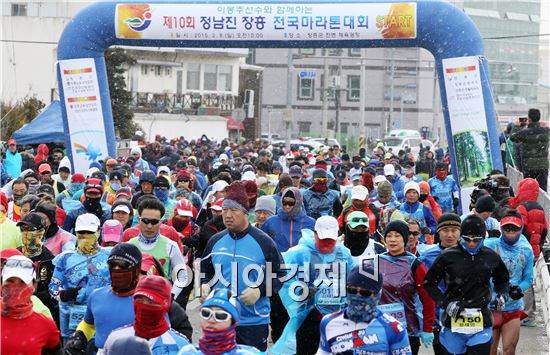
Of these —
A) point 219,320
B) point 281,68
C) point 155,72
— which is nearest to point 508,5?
point 281,68

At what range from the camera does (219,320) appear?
525cm

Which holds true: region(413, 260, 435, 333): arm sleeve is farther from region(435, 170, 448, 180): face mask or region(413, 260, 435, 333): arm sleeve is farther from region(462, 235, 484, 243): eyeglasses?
region(435, 170, 448, 180): face mask

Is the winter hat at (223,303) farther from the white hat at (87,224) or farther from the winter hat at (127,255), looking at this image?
the white hat at (87,224)

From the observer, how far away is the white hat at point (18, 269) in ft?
20.7

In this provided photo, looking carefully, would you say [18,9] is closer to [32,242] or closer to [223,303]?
[32,242]

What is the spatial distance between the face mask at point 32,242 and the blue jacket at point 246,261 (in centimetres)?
151

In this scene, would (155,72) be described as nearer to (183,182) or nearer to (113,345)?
(183,182)

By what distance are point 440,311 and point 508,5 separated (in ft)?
370

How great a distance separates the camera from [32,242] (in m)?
9.02

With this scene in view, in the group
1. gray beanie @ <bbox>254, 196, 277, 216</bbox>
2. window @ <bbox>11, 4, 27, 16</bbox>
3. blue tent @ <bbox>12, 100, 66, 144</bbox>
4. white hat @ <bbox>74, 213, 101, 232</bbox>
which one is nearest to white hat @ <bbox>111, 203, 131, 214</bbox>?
gray beanie @ <bbox>254, 196, 277, 216</bbox>

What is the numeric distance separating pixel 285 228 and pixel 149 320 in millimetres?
5066

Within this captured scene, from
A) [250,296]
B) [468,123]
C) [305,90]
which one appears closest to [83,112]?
[468,123]

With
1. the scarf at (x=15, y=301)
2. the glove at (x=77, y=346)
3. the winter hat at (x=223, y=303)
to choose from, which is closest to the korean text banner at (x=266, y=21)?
the glove at (x=77, y=346)

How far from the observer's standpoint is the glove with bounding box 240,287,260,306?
25.5 ft
